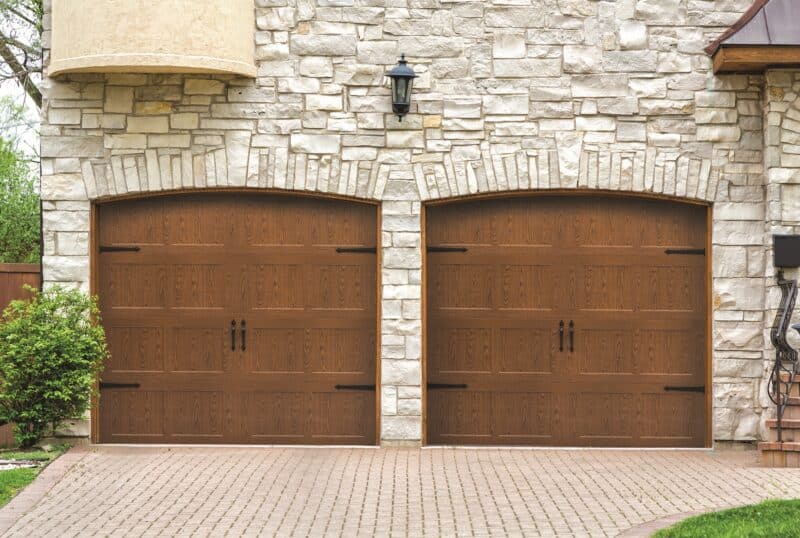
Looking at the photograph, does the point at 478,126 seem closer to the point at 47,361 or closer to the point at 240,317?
the point at 240,317

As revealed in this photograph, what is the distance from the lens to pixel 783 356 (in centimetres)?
1075

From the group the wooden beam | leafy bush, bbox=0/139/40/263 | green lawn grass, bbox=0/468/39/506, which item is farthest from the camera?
leafy bush, bbox=0/139/40/263

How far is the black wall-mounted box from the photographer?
10.9 m

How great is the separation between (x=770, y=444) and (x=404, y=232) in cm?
371

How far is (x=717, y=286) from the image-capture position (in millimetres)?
11258

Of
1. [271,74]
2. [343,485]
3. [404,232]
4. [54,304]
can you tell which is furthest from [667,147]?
[54,304]

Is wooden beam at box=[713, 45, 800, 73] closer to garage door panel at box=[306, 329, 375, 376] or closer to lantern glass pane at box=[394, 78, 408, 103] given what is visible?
lantern glass pane at box=[394, 78, 408, 103]

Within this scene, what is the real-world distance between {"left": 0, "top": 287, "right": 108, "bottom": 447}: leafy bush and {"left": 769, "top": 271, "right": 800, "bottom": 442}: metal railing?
5971 millimetres

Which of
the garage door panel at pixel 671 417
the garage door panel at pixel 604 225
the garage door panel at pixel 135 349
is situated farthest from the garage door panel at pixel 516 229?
the garage door panel at pixel 135 349

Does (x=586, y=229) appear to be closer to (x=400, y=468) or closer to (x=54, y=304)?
(x=400, y=468)

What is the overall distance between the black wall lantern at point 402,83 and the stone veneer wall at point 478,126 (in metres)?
0.20

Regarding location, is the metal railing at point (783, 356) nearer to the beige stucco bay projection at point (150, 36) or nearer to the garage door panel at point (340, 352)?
the garage door panel at point (340, 352)

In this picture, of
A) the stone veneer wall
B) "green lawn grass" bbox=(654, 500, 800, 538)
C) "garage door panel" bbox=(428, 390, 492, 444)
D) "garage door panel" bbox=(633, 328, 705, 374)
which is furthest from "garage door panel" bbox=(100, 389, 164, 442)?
"green lawn grass" bbox=(654, 500, 800, 538)

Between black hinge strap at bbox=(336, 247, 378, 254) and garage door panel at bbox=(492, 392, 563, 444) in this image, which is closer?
black hinge strap at bbox=(336, 247, 378, 254)
